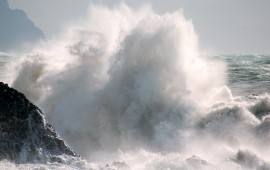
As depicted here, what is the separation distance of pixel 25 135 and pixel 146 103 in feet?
28.8

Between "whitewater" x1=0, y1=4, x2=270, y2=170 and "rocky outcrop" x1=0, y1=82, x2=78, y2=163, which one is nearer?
"rocky outcrop" x1=0, y1=82, x2=78, y2=163

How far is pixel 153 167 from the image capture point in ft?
46.9

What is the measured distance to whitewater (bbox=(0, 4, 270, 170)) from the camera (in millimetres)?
17094

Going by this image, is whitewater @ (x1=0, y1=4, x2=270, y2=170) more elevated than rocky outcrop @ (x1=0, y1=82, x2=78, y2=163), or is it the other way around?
whitewater @ (x1=0, y1=4, x2=270, y2=170)

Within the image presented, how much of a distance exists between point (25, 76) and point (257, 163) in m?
15.3

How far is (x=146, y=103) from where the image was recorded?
20984 mm

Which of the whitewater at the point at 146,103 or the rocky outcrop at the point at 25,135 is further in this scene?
the whitewater at the point at 146,103

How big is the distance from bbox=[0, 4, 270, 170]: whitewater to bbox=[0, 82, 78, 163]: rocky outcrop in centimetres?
233

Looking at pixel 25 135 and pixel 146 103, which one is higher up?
pixel 146 103

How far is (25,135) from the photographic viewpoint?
1315cm

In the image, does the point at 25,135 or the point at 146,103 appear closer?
the point at 25,135

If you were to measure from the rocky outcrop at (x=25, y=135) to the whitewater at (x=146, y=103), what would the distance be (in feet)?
7.65

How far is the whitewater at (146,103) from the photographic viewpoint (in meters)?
17.1

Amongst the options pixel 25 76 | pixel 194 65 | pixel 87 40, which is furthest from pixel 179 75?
pixel 25 76
